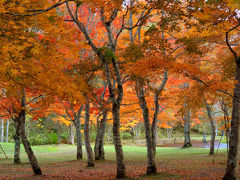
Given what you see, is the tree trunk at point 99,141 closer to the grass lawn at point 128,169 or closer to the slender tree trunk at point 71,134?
the grass lawn at point 128,169

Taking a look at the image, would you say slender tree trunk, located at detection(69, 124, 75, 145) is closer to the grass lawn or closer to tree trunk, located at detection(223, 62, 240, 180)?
the grass lawn

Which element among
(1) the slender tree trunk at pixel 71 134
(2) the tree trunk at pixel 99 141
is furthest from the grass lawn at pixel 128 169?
(1) the slender tree trunk at pixel 71 134

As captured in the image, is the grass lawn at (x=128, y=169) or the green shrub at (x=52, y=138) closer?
the grass lawn at (x=128, y=169)

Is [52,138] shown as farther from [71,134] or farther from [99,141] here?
[99,141]

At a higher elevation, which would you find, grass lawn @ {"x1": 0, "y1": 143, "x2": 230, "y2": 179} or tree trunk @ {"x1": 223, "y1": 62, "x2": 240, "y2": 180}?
tree trunk @ {"x1": 223, "y1": 62, "x2": 240, "y2": 180}

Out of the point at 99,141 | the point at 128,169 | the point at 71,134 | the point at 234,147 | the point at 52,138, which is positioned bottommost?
the point at 52,138

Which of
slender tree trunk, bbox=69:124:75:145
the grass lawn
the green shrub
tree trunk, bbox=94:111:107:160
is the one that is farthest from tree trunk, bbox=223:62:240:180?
the green shrub

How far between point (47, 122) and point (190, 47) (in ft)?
108

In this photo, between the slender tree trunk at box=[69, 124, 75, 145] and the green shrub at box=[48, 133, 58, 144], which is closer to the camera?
the slender tree trunk at box=[69, 124, 75, 145]

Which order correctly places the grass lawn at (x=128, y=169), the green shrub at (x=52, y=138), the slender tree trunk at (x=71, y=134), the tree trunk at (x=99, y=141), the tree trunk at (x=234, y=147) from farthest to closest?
the green shrub at (x=52, y=138)
the slender tree trunk at (x=71, y=134)
the tree trunk at (x=99, y=141)
the grass lawn at (x=128, y=169)
the tree trunk at (x=234, y=147)

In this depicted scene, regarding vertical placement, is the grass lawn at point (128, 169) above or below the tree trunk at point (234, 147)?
below

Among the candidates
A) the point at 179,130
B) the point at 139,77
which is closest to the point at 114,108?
the point at 139,77

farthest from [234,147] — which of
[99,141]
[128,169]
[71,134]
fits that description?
[71,134]

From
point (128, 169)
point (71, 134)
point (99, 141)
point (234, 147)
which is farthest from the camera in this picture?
point (71, 134)
